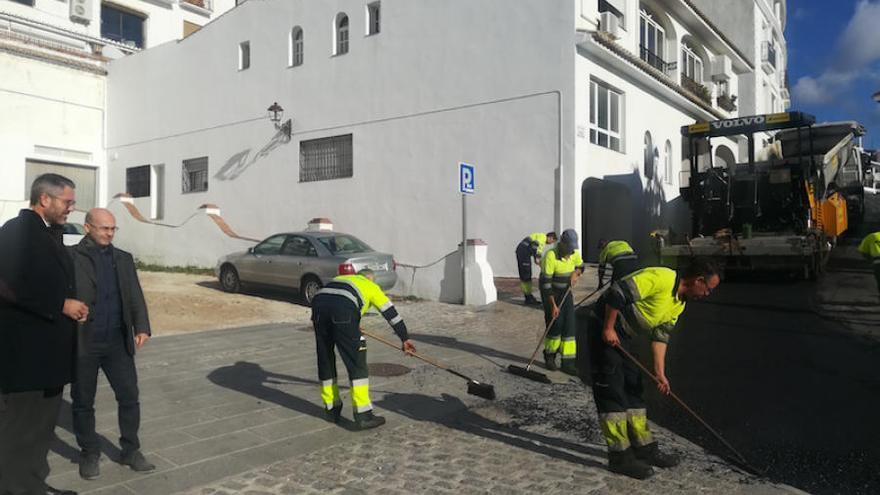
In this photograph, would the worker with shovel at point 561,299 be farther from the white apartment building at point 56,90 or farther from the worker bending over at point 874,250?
the white apartment building at point 56,90

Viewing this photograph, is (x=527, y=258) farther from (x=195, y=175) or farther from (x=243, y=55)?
(x=195, y=175)

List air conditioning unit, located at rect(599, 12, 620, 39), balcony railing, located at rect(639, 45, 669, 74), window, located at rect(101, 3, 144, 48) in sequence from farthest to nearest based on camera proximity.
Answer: window, located at rect(101, 3, 144, 48)
balcony railing, located at rect(639, 45, 669, 74)
air conditioning unit, located at rect(599, 12, 620, 39)

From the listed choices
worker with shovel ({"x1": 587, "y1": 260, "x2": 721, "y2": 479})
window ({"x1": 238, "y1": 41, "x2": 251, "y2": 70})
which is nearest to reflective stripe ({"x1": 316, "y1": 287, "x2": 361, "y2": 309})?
worker with shovel ({"x1": 587, "y1": 260, "x2": 721, "y2": 479})

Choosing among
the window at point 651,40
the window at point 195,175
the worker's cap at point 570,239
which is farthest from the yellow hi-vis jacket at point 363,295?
the window at point 195,175

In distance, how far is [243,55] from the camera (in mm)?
21000

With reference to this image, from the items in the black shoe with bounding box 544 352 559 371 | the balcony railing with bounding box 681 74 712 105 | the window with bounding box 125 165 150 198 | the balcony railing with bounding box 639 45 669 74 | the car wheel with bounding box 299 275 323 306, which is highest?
the balcony railing with bounding box 639 45 669 74

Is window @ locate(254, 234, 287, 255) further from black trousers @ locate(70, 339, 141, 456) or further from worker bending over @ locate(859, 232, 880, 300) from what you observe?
worker bending over @ locate(859, 232, 880, 300)

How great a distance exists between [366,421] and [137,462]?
169cm

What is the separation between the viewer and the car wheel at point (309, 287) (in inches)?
498

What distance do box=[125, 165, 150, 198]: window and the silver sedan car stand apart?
1105 centimetres

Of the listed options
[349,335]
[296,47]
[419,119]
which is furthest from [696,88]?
[349,335]

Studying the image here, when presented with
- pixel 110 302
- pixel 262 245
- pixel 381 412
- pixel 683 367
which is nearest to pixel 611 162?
pixel 262 245

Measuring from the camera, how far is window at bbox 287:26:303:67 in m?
19.4

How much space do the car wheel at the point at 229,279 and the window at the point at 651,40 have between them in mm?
12503
